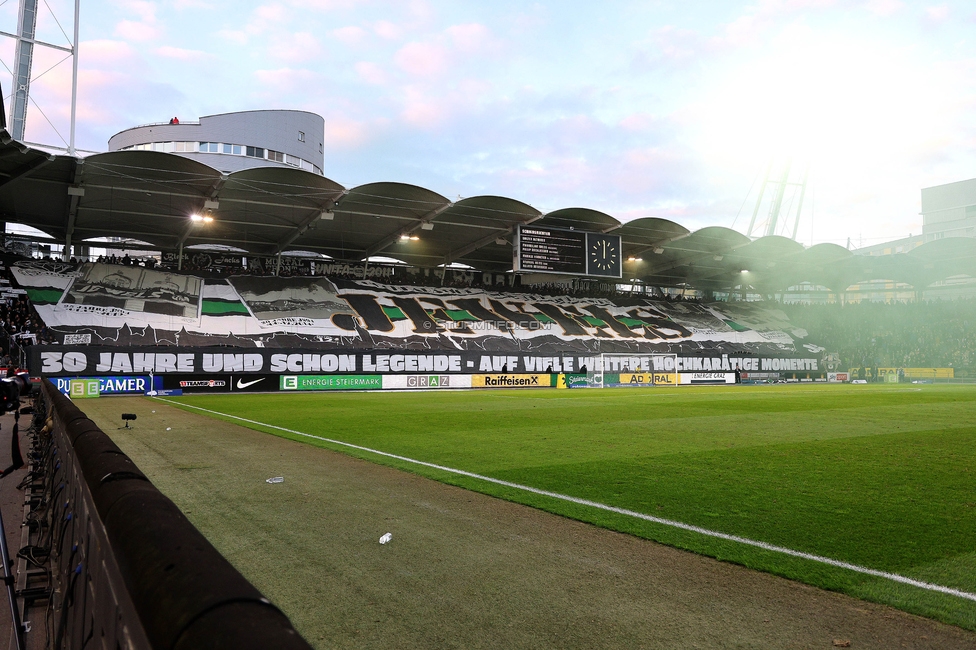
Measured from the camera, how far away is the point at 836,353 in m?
52.2

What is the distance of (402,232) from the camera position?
40.9 meters

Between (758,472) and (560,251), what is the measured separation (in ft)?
97.7

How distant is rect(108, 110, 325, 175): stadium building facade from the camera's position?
55.2 metres

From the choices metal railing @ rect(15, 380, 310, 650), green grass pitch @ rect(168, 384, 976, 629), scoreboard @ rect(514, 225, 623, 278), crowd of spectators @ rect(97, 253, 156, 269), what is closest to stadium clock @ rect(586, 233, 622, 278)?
scoreboard @ rect(514, 225, 623, 278)

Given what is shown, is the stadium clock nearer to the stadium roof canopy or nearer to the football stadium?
the football stadium

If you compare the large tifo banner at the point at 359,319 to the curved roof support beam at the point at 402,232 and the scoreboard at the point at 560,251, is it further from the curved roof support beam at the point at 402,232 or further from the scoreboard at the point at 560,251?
the scoreboard at the point at 560,251

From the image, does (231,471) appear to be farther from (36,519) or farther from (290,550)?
(290,550)

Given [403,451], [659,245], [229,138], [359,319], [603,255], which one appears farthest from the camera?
[229,138]

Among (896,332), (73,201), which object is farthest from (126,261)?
(896,332)

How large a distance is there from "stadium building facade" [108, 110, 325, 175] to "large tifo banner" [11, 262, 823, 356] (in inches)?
748

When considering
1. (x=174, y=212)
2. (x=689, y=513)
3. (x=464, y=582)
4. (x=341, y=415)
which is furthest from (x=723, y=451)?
(x=174, y=212)

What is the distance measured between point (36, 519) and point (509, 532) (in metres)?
4.38

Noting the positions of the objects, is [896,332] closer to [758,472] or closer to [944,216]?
[944,216]

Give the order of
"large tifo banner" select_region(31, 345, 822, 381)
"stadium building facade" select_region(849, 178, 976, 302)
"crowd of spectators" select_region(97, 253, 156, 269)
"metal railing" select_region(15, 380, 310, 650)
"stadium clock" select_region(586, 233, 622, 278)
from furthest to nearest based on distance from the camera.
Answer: "stadium building facade" select_region(849, 178, 976, 302)
"crowd of spectators" select_region(97, 253, 156, 269)
"stadium clock" select_region(586, 233, 622, 278)
"large tifo banner" select_region(31, 345, 822, 381)
"metal railing" select_region(15, 380, 310, 650)
